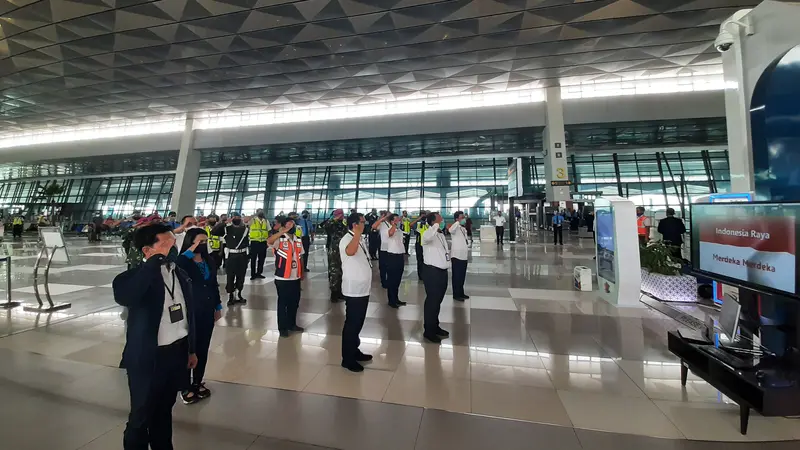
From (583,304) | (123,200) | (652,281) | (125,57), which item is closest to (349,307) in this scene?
(583,304)

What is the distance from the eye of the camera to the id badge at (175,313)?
195 centimetres

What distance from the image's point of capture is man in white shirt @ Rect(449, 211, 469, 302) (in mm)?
5977

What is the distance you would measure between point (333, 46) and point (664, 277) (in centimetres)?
1304

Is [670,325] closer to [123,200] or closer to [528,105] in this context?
[528,105]

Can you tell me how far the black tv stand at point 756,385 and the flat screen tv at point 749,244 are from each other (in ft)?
1.87

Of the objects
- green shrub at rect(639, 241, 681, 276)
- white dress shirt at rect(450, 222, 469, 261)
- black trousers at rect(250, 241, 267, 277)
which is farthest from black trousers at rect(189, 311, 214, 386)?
Result: green shrub at rect(639, 241, 681, 276)

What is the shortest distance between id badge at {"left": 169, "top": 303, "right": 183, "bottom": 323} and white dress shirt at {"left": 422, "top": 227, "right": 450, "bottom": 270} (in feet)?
9.78

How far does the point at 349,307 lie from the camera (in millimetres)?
3350

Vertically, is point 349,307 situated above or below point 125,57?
below

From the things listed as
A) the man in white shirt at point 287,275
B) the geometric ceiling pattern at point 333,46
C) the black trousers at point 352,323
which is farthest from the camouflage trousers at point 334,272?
the geometric ceiling pattern at point 333,46

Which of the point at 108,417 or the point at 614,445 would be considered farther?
the point at 108,417

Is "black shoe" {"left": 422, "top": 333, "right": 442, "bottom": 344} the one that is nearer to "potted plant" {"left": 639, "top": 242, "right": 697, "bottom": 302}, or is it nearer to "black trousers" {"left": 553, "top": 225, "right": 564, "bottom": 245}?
"potted plant" {"left": 639, "top": 242, "right": 697, "bottom": 302}

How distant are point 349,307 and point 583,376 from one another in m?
2.54

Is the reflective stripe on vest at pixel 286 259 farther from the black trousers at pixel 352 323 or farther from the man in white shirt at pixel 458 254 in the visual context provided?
the man in white shirt at pixel 458 254
